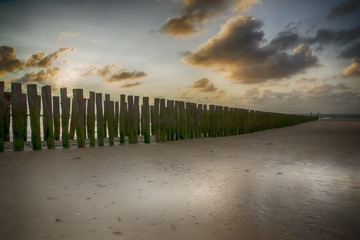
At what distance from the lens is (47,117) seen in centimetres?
504

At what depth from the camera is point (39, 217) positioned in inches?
75.7

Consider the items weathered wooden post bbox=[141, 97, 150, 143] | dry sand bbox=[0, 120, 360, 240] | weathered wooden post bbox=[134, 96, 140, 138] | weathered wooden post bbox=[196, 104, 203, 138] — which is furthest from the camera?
weathered wooden post bbox=[196, 104, 203, 138]

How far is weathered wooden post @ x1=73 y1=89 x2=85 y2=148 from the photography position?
5.39 m

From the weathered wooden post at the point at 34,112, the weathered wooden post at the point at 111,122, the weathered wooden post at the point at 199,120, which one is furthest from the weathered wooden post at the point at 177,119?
the weathered wooden post at the point at 34,112

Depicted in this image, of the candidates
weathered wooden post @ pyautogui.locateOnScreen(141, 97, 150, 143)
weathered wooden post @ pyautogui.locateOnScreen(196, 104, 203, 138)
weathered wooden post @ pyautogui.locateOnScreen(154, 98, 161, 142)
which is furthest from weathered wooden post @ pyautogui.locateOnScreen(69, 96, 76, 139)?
weathered wooden post @ pyautogui.locateOnScreen(196, 104, 203, 138)

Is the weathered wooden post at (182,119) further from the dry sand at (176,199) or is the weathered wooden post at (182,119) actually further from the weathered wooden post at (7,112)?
the weathered wooden post at (7,112)

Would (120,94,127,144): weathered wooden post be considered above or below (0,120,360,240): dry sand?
above

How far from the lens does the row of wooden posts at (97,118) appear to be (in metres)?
4.77

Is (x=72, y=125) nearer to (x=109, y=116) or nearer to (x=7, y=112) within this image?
(x=109, y=116)

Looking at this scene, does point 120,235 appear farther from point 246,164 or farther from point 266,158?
point 266,158

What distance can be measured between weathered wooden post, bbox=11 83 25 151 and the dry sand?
2.14ft

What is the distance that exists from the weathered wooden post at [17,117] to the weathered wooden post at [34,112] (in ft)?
0.56

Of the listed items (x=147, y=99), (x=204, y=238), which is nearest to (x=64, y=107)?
(x=147, y=99)

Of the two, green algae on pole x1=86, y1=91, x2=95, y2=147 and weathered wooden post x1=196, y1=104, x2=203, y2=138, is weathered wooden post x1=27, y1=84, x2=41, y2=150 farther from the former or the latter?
weathered wooden post x1=196, y1=104, x2=203, y2=138
